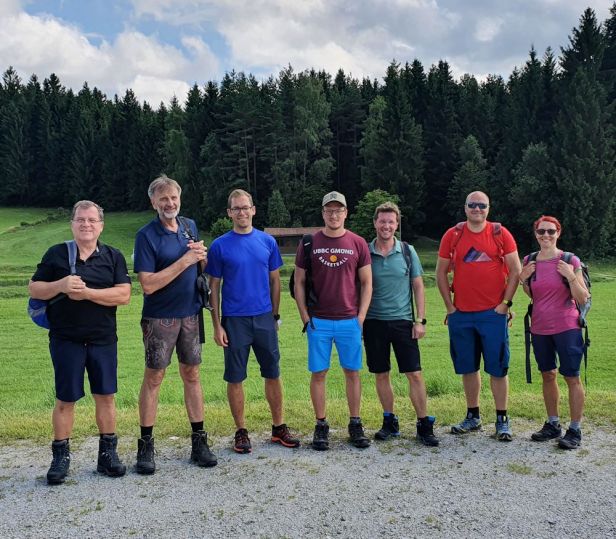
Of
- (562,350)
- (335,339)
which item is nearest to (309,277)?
(335,339)

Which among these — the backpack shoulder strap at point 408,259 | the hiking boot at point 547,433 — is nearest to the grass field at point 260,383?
the hiking boot at point 547,433

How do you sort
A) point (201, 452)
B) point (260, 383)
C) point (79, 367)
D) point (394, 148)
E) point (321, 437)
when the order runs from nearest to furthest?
point (79, 367)
point (201, 452)
point (321, 437)
point (260, 383)
point (394, 148)

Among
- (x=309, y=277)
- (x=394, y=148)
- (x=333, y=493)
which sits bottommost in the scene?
(x=333, y=493)

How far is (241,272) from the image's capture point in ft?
→ 17.2

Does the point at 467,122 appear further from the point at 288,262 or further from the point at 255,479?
the point at 255,479

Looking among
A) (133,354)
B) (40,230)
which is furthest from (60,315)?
(40,230)

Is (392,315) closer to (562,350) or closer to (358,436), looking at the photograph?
(358,436)

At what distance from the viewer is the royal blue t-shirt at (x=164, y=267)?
4.85 meters

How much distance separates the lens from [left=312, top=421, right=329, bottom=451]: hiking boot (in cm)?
509

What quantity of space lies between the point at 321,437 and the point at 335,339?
2.96ft

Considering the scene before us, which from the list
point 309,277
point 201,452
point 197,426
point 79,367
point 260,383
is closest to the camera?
point 79,367

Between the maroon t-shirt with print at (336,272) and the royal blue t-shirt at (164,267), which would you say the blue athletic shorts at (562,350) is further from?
the royal blue t-shirt at (164,267)

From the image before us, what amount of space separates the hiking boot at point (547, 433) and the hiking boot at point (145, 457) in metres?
3.40

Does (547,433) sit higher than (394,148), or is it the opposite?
(394,148)
